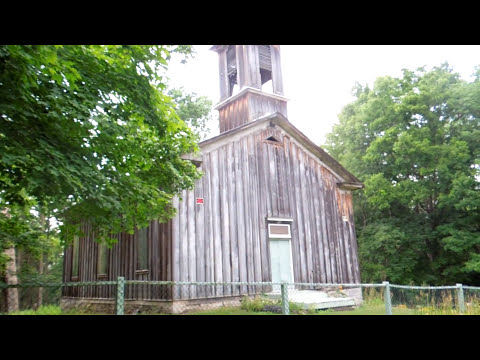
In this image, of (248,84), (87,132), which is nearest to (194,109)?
(248,84)

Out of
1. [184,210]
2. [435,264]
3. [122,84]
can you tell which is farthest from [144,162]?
[435,264]

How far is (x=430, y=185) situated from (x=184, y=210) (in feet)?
53.7

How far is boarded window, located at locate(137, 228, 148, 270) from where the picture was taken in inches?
458

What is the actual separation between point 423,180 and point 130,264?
1698 centimetres

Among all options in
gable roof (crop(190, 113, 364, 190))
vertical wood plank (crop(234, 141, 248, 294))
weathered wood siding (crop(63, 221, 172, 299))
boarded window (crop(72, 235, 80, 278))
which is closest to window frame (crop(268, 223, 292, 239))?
vertical wood plank (crop(234, 141, 248, 294))

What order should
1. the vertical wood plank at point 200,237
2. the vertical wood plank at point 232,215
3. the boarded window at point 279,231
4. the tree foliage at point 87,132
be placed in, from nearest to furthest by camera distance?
the tree foliage at point 87,132
the vertical wood plank at point 200,237
the vertical wood plank at point 232,215
the boarded window at point 279,231

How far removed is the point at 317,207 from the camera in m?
14.1

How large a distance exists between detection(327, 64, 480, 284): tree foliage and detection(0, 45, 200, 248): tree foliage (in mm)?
17696

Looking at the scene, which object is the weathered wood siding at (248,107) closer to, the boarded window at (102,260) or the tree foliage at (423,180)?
the boarded window at (102,260)

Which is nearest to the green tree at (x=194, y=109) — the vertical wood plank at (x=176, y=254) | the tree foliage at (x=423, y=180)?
the tree foliage at (x=423, y=180)

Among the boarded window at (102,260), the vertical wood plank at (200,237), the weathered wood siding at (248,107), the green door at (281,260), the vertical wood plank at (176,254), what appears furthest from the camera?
the weathered wood siding at (248,107)

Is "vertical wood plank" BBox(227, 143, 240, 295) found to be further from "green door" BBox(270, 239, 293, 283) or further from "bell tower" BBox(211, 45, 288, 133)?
"bell tower" BBox(211, 45, 288, 133)

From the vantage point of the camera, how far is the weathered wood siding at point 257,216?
11023 millimetres

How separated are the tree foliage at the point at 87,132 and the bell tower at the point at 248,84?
8.32 meters
